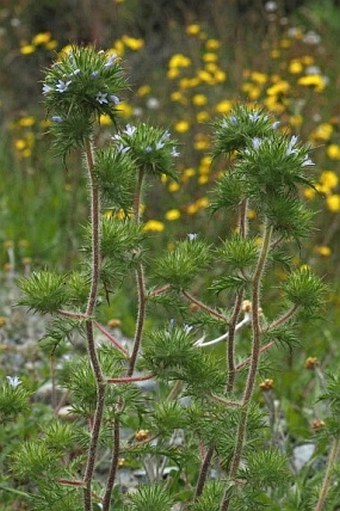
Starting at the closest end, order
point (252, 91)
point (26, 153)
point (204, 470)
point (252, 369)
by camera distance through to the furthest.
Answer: point (252, 369)
point (204, 470)
point (26, 153)
point (252, 91)

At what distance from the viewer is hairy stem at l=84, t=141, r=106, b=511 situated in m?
2.01

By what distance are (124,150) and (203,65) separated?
510 centimetres

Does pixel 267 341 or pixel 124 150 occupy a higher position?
pixel 124 150

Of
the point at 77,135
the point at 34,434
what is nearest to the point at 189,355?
the point at 77,135

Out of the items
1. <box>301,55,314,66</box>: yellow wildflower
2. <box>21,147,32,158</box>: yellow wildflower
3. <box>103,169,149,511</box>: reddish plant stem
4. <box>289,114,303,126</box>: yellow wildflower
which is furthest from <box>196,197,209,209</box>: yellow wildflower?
<box>103,169,149,511</box>: reddish plant stem

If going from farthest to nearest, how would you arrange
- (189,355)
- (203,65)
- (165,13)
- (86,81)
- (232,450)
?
(165,13) < (203,65) < (232,450) < (189,355) < (86,81)

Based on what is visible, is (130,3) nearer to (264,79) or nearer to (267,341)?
(264,79)

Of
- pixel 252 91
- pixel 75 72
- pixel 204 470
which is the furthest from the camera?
pixel 252 91

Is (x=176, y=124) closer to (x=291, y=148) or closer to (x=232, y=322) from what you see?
(x=232, y=322)

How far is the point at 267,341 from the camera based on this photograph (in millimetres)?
2326

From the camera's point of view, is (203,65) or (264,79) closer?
(264,79)

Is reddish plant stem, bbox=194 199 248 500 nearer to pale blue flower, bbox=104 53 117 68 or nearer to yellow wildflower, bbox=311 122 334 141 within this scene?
pale blue flower, bbox=104 53 117 68

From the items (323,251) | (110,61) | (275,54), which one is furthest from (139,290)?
(275,54)

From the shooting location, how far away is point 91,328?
6.88 ft
